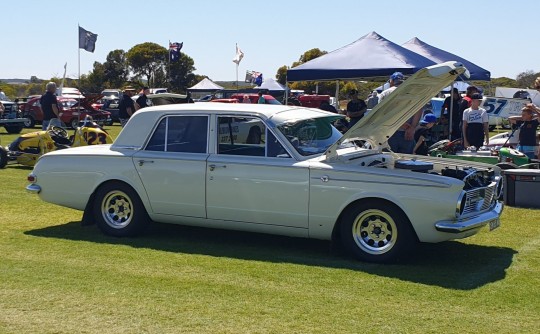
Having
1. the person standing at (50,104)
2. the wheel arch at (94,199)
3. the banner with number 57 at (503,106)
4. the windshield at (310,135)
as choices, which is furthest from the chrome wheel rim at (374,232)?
the banner with number 57 at (503,106)

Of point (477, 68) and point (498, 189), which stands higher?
point (477, 68)

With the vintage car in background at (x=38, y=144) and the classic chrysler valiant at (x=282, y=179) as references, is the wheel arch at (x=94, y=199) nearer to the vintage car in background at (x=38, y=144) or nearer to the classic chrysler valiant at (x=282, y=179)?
the classic chrysler valiant at (x=282, y=179)

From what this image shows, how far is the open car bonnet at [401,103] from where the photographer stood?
708 centimetres

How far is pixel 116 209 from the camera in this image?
326 inches

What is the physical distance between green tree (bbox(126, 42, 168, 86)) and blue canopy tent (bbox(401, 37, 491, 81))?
155 feet

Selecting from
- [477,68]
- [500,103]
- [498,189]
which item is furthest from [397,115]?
[500,103]

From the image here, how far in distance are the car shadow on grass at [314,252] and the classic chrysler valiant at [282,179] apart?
200 mm

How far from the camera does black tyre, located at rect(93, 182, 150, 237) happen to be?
26.6ft

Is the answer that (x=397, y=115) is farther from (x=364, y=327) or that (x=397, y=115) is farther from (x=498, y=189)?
(x=364, y=327)

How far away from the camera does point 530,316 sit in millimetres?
5539

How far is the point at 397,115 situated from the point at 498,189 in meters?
1.37

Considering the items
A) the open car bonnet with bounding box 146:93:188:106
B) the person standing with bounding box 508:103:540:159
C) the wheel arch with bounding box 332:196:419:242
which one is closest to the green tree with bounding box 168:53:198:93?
the open car bonnet with bounding box 146:93:188:106

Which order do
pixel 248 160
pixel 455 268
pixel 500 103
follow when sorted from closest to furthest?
1. pixel 455 268
2. pixel 248 160
3. pixel 500 103

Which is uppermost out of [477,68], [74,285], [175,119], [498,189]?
[477,68]
